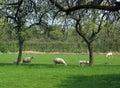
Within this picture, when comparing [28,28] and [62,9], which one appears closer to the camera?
[62,9]

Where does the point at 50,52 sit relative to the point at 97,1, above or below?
below

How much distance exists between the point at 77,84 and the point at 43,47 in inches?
2614

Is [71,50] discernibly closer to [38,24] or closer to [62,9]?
[38,24]

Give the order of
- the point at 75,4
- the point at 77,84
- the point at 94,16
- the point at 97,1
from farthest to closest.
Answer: the point at 94,16 → the point at 77,84 → the point at 75,4 → the point at 97,1

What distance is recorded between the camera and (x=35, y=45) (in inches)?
3354

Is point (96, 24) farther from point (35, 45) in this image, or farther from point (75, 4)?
point (35, 45)

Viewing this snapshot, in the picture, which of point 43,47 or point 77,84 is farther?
point 43,47

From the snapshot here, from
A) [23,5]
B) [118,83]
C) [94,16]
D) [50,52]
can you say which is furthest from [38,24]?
[50,52]

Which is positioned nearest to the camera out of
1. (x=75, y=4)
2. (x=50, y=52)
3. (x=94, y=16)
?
(x=75, y=4)

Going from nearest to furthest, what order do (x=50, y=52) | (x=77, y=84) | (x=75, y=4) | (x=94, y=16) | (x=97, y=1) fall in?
(x=97, y=1), (x=75, y=4), (x=77, y=84), (x=94, y=16), (x=50, y=52)

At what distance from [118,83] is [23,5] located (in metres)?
7.49

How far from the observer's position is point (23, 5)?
47.6 ft

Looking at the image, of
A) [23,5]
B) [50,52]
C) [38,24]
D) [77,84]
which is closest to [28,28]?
[38,24]

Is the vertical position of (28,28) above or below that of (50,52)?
above
